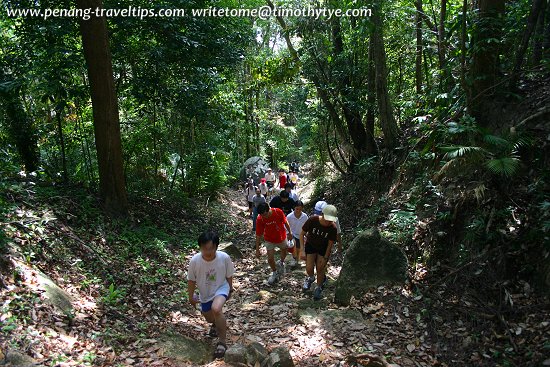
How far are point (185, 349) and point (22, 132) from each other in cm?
804

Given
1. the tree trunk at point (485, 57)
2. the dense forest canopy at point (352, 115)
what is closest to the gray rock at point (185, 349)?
the dense forest canopy at point (352, 115)

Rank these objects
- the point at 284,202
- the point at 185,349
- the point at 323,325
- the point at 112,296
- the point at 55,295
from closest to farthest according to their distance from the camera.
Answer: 1. the point at 55,295
2. the point at 185,349
3. the point at 323,325
4. the point at 112,296
5. the point at 284,202

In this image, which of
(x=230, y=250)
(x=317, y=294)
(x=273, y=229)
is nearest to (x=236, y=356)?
(x=317, y=294)

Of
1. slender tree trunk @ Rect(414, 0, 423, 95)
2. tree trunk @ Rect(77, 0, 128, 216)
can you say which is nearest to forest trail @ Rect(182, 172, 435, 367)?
tree trunk @ Rect(77, 0, 128, 216)

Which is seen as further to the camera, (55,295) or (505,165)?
(505,165)

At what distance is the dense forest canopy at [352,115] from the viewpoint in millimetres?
5648

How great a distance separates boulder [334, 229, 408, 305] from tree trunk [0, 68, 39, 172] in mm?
8603

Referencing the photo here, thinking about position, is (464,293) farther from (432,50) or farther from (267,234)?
(432,50)

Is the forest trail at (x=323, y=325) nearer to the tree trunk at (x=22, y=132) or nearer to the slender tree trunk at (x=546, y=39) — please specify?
the slender tree trunk at (x=546, y=39)

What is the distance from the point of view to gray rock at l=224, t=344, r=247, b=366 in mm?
4546

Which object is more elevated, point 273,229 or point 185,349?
point 273,229

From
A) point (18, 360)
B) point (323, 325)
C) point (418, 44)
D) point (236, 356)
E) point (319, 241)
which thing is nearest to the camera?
point (18, 360)

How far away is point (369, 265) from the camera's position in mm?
6395

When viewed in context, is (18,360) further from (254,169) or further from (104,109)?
(254,169)
